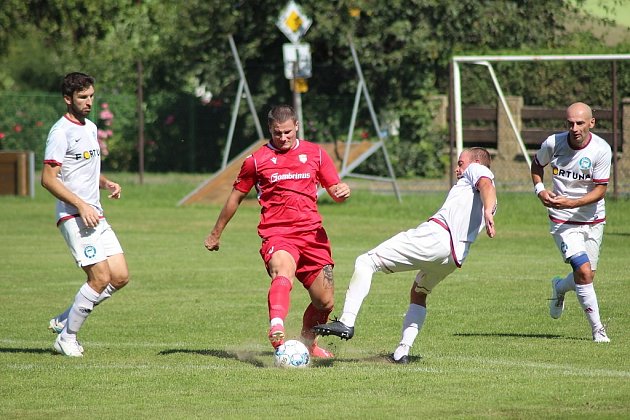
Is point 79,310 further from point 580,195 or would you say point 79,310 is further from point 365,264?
point 580,195

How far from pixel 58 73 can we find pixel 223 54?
35.6 ft

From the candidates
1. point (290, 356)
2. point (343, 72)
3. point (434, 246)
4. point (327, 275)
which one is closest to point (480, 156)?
point (434, 246)

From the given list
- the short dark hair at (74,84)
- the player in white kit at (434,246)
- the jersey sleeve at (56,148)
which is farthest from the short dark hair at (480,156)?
the jersey sleeve at (56,148)

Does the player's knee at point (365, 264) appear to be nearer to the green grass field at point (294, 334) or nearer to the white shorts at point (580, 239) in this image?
the green grass field at point (294, 334)

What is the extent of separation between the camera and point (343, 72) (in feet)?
105

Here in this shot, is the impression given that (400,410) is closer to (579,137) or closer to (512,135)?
(579,137)

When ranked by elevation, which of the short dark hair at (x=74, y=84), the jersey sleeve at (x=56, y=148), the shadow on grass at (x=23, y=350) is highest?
the short dark hair at (x=74, y=84)

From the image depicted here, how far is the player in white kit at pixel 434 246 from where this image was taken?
8.45 meters

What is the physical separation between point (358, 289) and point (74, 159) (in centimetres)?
259

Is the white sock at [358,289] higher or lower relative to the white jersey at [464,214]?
lower

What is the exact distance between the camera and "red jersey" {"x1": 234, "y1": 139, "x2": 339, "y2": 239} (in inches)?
344

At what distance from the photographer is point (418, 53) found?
30.3 meters

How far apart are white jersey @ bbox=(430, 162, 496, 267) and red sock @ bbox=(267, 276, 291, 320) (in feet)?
3.94

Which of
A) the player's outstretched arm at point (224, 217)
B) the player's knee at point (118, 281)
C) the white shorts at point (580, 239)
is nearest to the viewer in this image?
the player's outstretched arm at point (224, 217)
